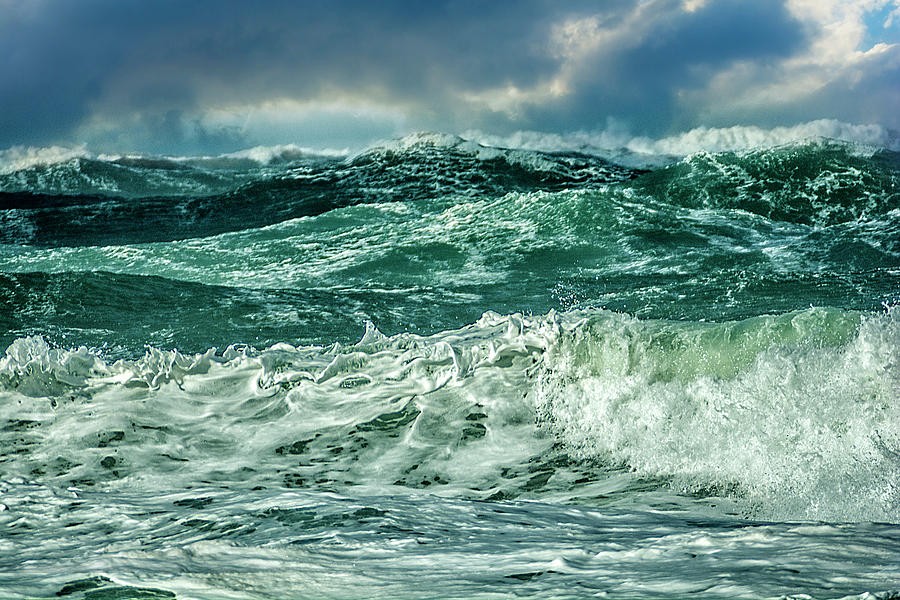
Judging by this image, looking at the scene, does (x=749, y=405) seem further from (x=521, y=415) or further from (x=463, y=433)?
(x=463, y=433)

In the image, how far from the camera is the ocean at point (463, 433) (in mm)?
2176

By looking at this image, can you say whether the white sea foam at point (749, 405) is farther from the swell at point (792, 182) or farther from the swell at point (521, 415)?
the swell at point (792, 182)

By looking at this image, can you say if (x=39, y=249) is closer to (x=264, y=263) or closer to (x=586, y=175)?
(x=264, y=263)

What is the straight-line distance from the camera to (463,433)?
167 inches

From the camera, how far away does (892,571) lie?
72.5 inches

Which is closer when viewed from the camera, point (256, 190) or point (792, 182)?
point (792, 182)

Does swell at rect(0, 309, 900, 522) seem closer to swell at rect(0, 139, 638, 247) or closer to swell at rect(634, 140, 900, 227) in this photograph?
swell at rect(634, 140, 900, 227)

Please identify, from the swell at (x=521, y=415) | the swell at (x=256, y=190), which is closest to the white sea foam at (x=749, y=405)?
the swell at (x=521, y=415)

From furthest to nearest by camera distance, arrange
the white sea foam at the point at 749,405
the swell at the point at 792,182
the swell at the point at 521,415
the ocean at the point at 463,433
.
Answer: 1. the swell at the point at 792,182
2. the swell at the point at 521,415
3. the white sea foam at the point at 749,405
4. the ocean at the point at 463,433

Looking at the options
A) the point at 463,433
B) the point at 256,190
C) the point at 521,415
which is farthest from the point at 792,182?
the point at 463,433

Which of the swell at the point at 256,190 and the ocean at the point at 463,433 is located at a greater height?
the swell at the point at 256,190

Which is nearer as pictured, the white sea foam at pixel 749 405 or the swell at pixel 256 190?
the white sea foam at pixel 749 405

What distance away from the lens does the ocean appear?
7.14ft

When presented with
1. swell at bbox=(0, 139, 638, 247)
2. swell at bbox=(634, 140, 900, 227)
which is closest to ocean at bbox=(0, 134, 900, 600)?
swell at bbox=(634, 140, 900, 227)
